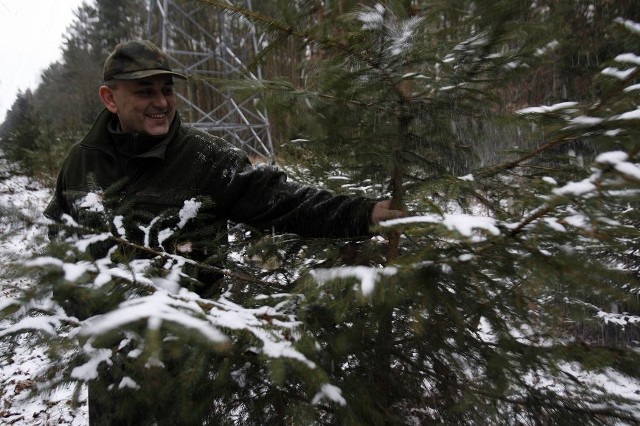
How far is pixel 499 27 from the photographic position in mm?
1490

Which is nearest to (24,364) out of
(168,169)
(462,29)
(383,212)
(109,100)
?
(109,100)

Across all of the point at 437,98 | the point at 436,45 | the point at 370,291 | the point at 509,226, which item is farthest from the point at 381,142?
the point at 370,291

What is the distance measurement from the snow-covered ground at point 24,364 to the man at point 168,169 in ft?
1.27

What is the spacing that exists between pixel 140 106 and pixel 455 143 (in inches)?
69.4

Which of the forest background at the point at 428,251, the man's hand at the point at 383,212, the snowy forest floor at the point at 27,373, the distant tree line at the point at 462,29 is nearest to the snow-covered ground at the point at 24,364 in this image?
the snowy forest floor at the point at 27,373

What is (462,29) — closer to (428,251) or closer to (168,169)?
(428,251)

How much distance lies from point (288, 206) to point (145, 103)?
1.04 meters

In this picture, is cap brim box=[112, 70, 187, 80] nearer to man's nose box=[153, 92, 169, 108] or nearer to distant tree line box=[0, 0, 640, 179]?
man's nose box=[153, 92, 169, 108]

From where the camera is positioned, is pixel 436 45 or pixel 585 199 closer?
pixel 585 199

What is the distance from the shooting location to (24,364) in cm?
527

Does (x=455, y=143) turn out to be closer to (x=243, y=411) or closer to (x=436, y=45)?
(x=436, y=45)

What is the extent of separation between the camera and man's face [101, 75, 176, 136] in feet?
8.02

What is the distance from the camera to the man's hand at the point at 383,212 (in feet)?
6.26

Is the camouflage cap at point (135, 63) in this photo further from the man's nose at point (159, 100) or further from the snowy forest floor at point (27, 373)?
the snowy forest floor at point (27, 373)
